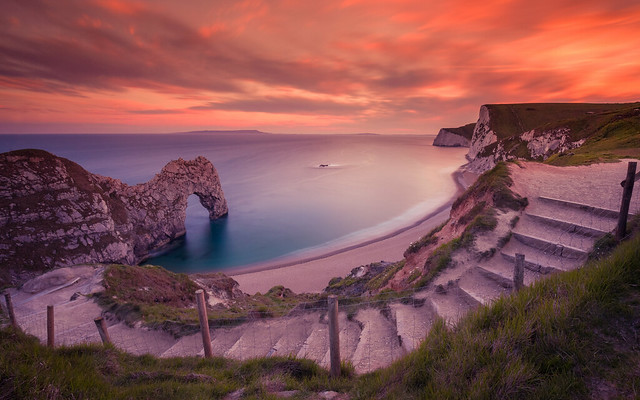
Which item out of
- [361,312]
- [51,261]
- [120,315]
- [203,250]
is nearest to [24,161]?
[51,261]

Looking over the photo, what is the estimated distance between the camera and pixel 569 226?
8820 mm

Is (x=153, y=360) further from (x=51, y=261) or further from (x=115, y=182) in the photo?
(x=115, y=182)

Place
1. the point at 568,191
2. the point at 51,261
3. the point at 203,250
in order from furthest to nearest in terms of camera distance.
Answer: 1. the point at 203,250
2. the point at 51,261
3. the point at 568,191

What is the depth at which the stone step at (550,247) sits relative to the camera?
7.59 metres

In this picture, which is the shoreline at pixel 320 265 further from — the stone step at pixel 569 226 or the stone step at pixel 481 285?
the stone step at pixel 569 226

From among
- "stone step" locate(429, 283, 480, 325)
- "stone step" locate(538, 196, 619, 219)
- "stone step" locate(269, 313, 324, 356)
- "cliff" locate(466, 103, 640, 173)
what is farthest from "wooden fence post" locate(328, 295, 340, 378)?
"cliff" locate(466, 103, 640, 173)

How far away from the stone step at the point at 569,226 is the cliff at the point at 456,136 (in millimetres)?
158758

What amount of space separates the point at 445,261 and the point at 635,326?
5.32 metres

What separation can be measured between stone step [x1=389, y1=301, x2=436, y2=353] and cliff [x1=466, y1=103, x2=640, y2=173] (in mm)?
16810

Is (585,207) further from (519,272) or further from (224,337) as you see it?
(224,337)

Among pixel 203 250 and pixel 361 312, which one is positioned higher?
pixel 361 312

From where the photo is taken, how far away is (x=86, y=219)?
2269 cm

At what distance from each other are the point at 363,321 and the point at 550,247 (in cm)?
602

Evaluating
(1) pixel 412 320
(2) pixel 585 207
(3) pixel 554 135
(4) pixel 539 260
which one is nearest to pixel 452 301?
(1) pixel 412 320
